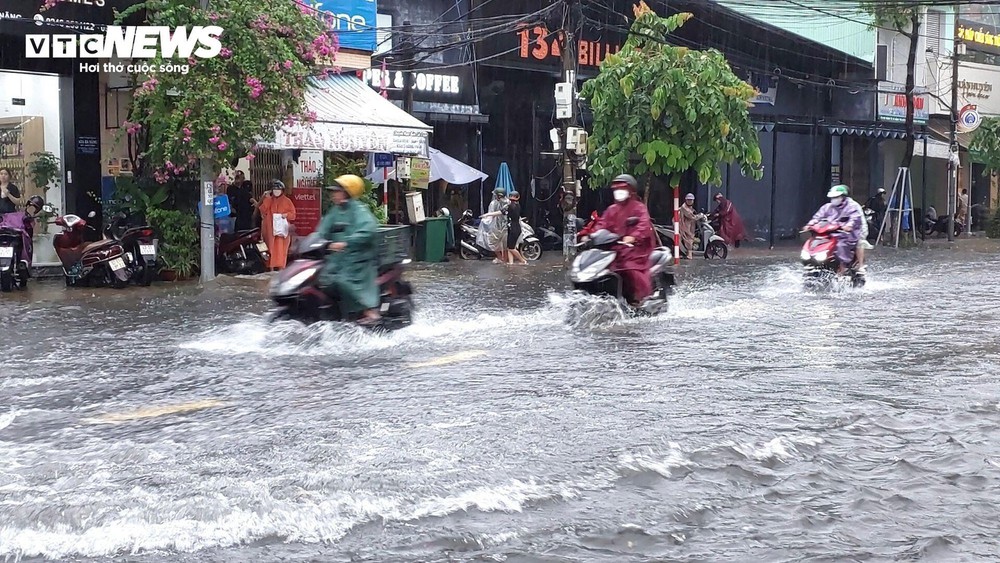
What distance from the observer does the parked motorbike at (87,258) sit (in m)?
16.8

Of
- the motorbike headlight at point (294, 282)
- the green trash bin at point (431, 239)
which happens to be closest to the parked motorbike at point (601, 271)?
the motorbike headlight at point (294, 282)

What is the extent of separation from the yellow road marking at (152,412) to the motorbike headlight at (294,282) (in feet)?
8.16

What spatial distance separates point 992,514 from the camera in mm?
5480

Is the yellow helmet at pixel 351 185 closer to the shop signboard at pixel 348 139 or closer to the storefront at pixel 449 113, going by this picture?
the shop signboard at pixel 348 139

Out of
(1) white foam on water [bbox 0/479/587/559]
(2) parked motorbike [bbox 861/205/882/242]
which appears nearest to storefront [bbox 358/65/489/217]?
(2) parked motorbike [bbox 861/205/882/242]

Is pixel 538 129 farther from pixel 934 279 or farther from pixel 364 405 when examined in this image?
pixel 364 405

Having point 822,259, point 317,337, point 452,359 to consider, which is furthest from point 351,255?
point 822,259

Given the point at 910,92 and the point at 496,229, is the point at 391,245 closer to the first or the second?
the point at 496,229

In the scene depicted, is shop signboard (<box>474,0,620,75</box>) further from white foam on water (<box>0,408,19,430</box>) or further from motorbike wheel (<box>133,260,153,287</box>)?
white foam on water (<box>0,408,19,430</box>)

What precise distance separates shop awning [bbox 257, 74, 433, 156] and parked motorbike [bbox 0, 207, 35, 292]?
3667 millimetres

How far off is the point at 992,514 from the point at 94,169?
16477 millimetres

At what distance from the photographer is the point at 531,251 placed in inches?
970

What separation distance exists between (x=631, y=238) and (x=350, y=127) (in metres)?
8.31

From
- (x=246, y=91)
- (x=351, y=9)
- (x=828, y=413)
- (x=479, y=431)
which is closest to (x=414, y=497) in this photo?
(x=479, y=431)
